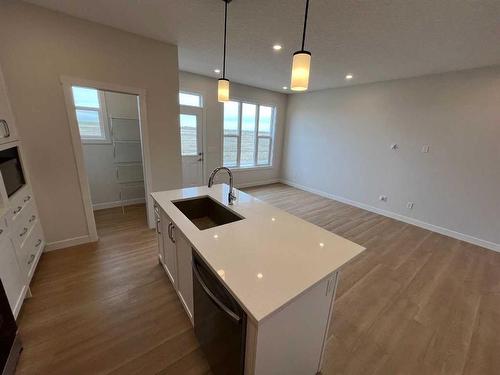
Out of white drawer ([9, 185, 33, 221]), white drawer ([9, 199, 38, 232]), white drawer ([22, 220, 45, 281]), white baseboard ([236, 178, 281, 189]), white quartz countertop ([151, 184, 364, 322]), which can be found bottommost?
white baseboard ([236, 178, 281, 189])

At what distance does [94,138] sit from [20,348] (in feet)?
10.6

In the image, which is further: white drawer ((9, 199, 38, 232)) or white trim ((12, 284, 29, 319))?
white drawer ((9, 199, 38, 232))

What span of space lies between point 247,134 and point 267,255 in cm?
480

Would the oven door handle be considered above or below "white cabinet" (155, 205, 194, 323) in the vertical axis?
above

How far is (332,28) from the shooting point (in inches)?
83.8

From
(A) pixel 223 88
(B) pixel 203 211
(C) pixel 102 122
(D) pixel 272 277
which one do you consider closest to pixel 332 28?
(A) pixel 223 88

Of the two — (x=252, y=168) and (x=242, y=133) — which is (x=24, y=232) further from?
(x=252, y=168)

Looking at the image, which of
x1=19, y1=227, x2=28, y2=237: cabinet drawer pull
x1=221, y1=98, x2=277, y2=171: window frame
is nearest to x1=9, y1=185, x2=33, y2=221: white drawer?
x1=19, y1=227, x2=28, y2=237: cabinet drawer pull

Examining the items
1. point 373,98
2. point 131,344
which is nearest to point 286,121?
point 373,98

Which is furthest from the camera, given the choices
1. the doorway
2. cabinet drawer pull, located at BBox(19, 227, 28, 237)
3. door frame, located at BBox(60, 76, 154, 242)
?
the doorway

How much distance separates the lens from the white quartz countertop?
91 centimetres

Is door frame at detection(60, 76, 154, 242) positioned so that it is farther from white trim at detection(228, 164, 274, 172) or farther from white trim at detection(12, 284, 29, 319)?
white trim at detection(228, 164, 274, 172)

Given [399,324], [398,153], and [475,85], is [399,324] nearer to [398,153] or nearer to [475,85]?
[398,153]

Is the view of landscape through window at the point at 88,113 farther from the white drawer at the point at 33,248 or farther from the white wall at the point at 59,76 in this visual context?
the white drawer at the point at 33,248
